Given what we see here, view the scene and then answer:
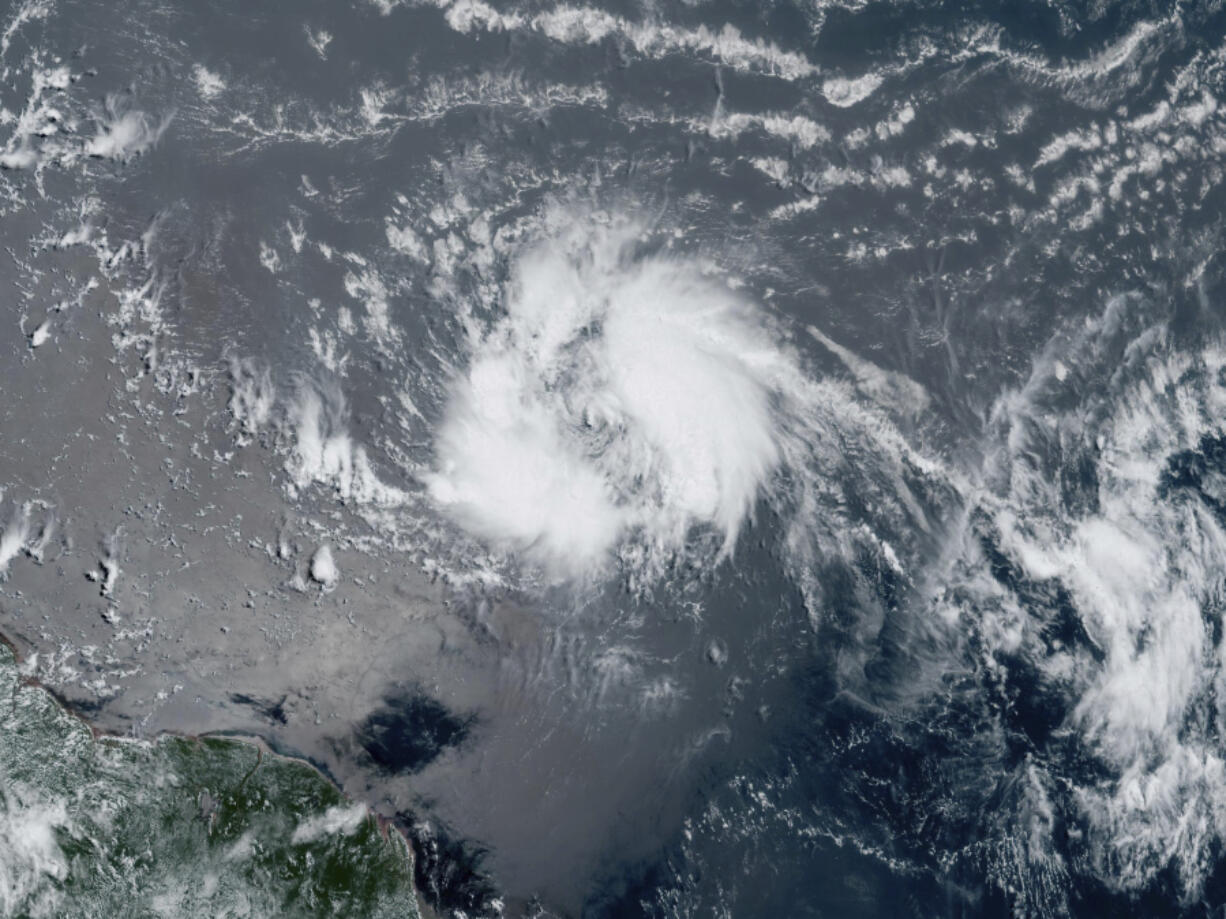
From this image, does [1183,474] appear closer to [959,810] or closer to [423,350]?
[959,810]

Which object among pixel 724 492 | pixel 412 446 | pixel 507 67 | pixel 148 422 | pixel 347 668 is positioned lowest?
pixel 347 668

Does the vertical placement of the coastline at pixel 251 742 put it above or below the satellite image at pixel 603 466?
below

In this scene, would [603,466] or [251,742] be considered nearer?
[251,742]

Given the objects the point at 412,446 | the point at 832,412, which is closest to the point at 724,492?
the point at 832,412

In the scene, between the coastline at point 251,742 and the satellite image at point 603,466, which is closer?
the coastline at point 251,742

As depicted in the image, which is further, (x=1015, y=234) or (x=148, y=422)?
(x=1015, y=234)

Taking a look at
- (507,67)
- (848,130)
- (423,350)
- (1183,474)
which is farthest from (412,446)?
(1183,474)

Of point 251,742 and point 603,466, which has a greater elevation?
point 603,466

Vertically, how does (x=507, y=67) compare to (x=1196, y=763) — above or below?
above
